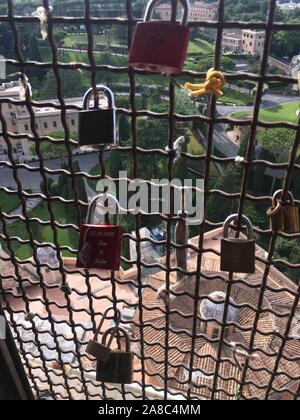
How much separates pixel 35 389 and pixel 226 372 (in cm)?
327

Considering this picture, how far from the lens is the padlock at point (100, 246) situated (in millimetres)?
1357

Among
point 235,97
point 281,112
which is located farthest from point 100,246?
point 235,97

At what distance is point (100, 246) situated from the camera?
1.37 meters

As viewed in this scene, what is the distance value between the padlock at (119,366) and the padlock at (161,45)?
1.16 m

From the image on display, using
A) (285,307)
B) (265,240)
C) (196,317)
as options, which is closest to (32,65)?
(196,317)

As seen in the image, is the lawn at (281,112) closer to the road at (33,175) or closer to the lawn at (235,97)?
the lawn at (235,97)

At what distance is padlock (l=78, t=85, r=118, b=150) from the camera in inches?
45.6

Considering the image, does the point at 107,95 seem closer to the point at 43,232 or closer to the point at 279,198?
the point at 279,198

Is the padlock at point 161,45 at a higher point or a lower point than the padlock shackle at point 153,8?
lower

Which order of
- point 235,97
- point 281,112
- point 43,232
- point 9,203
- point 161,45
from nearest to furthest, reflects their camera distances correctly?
point 161,45 < point 43,232 < point 9,203 < point 281,112 < point 235,97

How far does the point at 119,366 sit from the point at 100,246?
669mm

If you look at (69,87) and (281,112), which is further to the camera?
(281,112)

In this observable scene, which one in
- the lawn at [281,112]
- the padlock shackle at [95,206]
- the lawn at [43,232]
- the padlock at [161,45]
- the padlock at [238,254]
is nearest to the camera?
the padlock at [161,45]

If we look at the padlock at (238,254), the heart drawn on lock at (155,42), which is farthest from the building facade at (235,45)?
the heart drawn on lock at (155,42)
